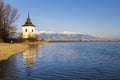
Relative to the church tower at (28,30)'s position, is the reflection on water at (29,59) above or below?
below

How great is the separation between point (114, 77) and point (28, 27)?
107674 millimetres

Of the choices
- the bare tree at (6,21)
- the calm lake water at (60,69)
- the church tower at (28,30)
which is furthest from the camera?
the church tower at (28,30)

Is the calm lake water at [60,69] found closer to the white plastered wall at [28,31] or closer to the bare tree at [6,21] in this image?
the bare tree at [6,21]

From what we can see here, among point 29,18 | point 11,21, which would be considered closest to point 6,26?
point 11,21

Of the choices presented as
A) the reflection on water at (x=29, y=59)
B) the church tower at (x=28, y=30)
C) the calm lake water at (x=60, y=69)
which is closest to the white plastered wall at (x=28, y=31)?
the church tower at (x=28, y=30)

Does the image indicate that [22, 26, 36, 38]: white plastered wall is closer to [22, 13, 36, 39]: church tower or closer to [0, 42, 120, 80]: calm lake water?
[22, 13, 36, 39]: church tower

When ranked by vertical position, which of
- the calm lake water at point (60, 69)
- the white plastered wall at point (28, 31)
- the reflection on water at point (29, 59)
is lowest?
the calm lake water at point (60, 69)

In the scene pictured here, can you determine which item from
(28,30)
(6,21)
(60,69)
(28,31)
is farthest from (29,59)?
(28,30)

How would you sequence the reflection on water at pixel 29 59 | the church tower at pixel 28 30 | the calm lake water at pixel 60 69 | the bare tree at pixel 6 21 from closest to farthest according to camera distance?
the calm lake water at pixel 60 69 → the reflection on water at pixel 29 59 → the bare tree at pixel 6 21 → the church tower at pixel 28 30

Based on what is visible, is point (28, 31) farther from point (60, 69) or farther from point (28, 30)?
point (60, 69)

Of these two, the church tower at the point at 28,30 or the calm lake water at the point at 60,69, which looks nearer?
the calm lake water at the point at 60,69

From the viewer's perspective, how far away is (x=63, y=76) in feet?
65.0

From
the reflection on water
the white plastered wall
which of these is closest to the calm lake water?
the reflection on water

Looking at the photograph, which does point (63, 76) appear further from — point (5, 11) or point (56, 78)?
point (5, 11)
